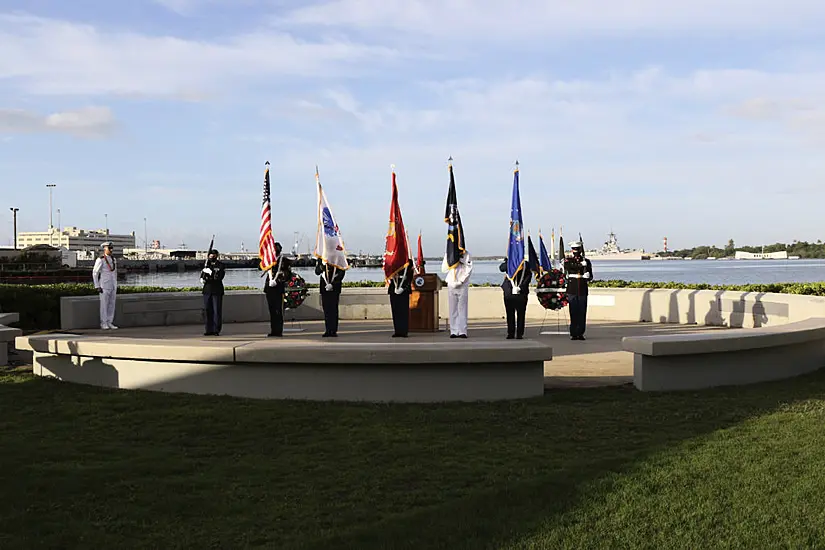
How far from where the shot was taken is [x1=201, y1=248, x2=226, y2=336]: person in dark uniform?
16125 millimetres

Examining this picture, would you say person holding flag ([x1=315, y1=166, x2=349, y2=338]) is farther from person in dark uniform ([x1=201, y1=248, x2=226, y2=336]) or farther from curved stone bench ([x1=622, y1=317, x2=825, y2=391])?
curved stone bench ([x1=622, y1=317, x2=825, y2=391])

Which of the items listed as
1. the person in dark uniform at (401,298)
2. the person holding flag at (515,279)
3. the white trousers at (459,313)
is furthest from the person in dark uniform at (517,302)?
the person in dark uniform at (401,298)

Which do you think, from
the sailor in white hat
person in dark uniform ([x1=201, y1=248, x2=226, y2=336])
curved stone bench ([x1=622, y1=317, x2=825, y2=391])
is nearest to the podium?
person in dark uniform ([x1=201, y1=248, x2=226, y2=336])

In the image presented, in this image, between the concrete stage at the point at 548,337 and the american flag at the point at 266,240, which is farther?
the american flag at the point at 266,240

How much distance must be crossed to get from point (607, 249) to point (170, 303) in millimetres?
152651

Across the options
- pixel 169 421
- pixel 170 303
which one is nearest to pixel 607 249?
pixel 170 303

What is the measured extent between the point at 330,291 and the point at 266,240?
1564 mm

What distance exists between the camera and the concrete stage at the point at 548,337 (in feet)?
35.9

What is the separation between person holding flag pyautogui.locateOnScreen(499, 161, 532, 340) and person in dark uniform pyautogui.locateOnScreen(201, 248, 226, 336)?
205 inches

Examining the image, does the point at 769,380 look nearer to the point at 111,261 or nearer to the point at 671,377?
the point at 671,377

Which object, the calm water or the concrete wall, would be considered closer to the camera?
the concrete wall

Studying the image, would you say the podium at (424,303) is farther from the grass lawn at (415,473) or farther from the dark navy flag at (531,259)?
the grass lawn at (415,473)

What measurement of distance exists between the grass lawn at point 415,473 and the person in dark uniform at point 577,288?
20.2 ft

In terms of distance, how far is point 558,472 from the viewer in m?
6.39
